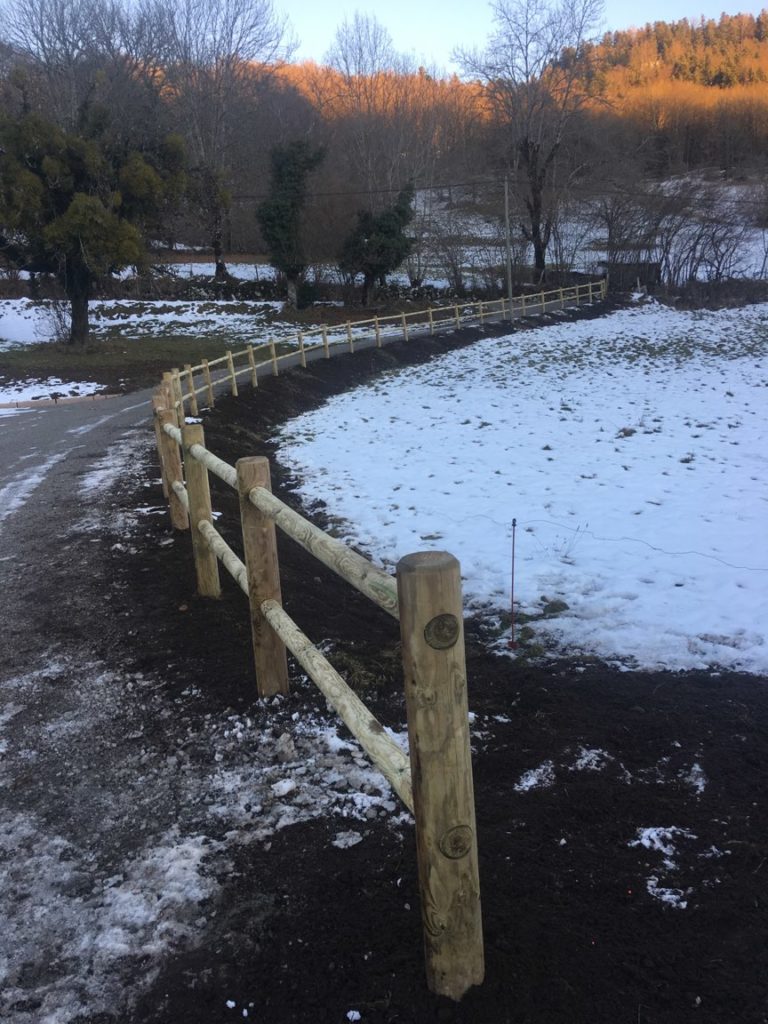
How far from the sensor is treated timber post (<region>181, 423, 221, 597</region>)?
458cm

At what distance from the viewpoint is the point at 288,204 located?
38156 mm

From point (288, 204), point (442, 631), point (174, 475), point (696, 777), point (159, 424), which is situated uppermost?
point (288, 204)

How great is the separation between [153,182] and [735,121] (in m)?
94.1

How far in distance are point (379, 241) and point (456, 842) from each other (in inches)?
1538

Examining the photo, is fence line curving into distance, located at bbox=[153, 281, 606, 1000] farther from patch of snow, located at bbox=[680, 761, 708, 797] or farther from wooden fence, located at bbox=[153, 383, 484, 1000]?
patch of snow, located at bbox=[680, 761, 708, 797]

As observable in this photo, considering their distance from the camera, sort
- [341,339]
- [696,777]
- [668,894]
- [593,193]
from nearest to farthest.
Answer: [668,894] < [696,777] < [341,339] < [593,193]

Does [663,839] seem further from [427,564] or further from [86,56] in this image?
[86,56]

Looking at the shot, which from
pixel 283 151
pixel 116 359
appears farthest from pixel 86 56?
pixel 116 359

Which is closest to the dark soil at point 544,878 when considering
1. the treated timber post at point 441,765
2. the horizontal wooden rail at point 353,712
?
the treated timber post at point 441,765

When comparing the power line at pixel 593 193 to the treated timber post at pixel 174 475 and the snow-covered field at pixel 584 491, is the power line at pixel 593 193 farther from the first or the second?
the treated timber post at pixel 174 475

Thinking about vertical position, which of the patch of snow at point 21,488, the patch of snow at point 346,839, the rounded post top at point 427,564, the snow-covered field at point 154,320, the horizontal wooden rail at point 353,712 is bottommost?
the patch of snow at point 346,839

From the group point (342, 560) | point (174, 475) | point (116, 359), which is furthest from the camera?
point (116, 359)

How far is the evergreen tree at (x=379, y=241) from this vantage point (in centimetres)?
3838

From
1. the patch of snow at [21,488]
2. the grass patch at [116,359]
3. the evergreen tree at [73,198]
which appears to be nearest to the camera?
the patch of snow at [21,488]
